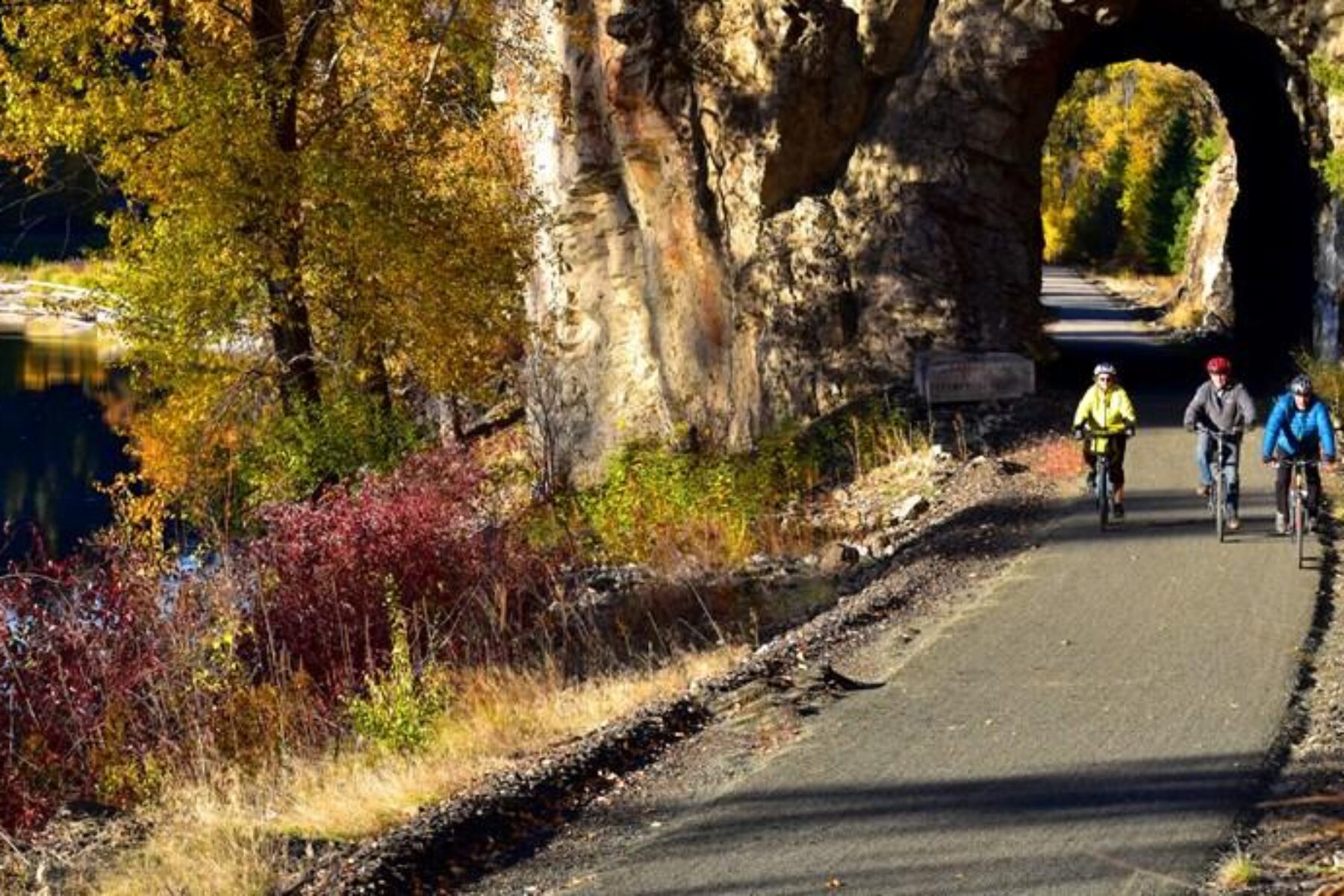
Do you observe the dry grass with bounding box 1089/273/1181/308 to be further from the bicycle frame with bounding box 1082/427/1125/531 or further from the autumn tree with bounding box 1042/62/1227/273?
the bicycle frame with bounding box 1082/427/1125/531

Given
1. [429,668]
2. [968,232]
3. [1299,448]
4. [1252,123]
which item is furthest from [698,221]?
[429,668]

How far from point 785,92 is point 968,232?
11.5ft

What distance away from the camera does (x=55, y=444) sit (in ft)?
145

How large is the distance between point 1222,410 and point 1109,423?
1.16m

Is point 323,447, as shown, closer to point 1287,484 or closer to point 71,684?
point 71,684

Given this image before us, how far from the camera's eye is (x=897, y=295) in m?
27.8

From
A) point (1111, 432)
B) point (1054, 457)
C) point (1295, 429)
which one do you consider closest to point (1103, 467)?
point (1111, 432)

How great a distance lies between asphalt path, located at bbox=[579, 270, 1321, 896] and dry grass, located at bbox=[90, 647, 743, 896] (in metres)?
1.67

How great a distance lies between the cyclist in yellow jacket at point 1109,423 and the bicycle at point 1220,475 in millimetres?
807

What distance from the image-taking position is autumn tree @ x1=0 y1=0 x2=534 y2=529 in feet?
72.5

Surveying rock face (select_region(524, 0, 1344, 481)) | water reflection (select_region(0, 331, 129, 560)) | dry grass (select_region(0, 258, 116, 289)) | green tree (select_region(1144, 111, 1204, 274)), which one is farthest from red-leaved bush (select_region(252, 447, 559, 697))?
dry grass (select_region(0, 258, 116, 289))

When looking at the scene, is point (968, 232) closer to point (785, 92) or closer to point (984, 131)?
point (984, 131)

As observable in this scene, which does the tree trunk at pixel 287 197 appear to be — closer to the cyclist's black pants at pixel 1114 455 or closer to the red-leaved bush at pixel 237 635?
the red-leaved bush at pixel 237 635

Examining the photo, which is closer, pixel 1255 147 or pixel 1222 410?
pixel 1222 410
